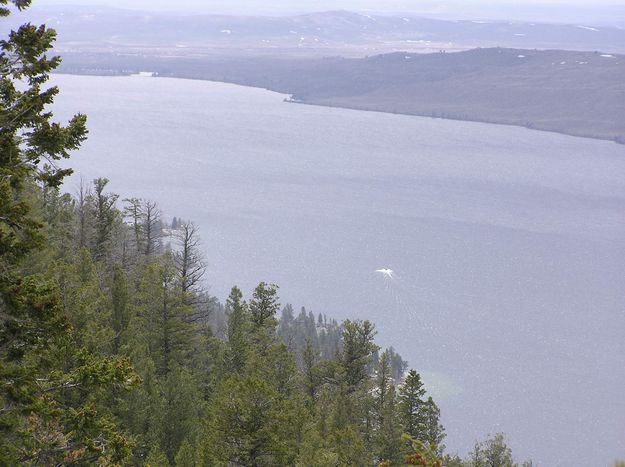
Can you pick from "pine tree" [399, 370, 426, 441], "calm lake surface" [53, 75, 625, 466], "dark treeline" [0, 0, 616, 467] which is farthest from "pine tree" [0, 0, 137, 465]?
"calm lake surface" [53, 75, 625, 466]

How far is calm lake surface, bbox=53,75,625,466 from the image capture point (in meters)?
51.0

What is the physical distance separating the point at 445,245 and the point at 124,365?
77.9 meters

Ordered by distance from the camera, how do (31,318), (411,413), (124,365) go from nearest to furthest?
(31,318) → (124,365) → (411,413)

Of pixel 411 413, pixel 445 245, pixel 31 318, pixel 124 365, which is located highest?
pixel 31 318

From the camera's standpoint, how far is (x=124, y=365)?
655 centimetres

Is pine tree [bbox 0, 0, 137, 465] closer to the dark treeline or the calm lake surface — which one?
the dark treeline

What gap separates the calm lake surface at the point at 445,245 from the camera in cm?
5103

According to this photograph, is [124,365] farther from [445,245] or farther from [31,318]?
[445,245]

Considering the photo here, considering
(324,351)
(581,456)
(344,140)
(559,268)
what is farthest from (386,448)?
(344,140)

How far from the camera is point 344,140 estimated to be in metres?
162

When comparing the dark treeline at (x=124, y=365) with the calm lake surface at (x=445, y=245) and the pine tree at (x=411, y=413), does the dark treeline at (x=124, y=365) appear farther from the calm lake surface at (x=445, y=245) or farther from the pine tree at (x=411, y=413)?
the calm lake surface at (x=445, y=245)

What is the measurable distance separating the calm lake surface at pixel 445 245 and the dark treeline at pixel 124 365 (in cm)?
2460

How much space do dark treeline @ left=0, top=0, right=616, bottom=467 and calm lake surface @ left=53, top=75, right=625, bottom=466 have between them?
2460 centimetres

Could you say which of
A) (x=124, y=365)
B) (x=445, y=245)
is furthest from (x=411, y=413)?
(x=445, y=245)
